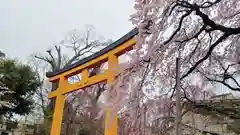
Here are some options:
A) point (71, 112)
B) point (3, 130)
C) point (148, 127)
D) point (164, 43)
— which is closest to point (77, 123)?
point (71, 112)

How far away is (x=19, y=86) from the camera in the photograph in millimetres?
9625

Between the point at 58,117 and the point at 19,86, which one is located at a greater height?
the point at 19,86

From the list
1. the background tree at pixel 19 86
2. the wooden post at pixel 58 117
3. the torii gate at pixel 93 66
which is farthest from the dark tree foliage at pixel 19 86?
the wooden post at pixel 58 117

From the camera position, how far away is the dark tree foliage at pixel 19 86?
9358 millimetres

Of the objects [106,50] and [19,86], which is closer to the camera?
[106,50]

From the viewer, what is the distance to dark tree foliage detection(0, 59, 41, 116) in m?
9.36

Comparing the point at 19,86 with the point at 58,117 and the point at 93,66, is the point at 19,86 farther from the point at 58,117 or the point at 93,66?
the point at 93,66

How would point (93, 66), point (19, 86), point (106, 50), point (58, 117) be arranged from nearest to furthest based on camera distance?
point (106, 50), point (93, 66), point (58, 117), point (19, 86)

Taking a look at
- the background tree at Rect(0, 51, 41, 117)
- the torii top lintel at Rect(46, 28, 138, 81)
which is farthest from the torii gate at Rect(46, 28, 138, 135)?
the background tree at Rect(0, 51, 41, 117)

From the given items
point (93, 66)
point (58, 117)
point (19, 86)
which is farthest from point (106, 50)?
point (19, 86)

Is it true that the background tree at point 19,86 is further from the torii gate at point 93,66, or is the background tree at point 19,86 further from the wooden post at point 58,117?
the wooden post at point 58,117

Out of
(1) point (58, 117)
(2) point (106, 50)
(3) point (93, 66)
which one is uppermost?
(2) point (106, 50)

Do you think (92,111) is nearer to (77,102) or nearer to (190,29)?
(77,102)

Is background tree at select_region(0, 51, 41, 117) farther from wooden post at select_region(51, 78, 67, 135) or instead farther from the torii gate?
wooden post at select_region(51, 78, 67, 135)
